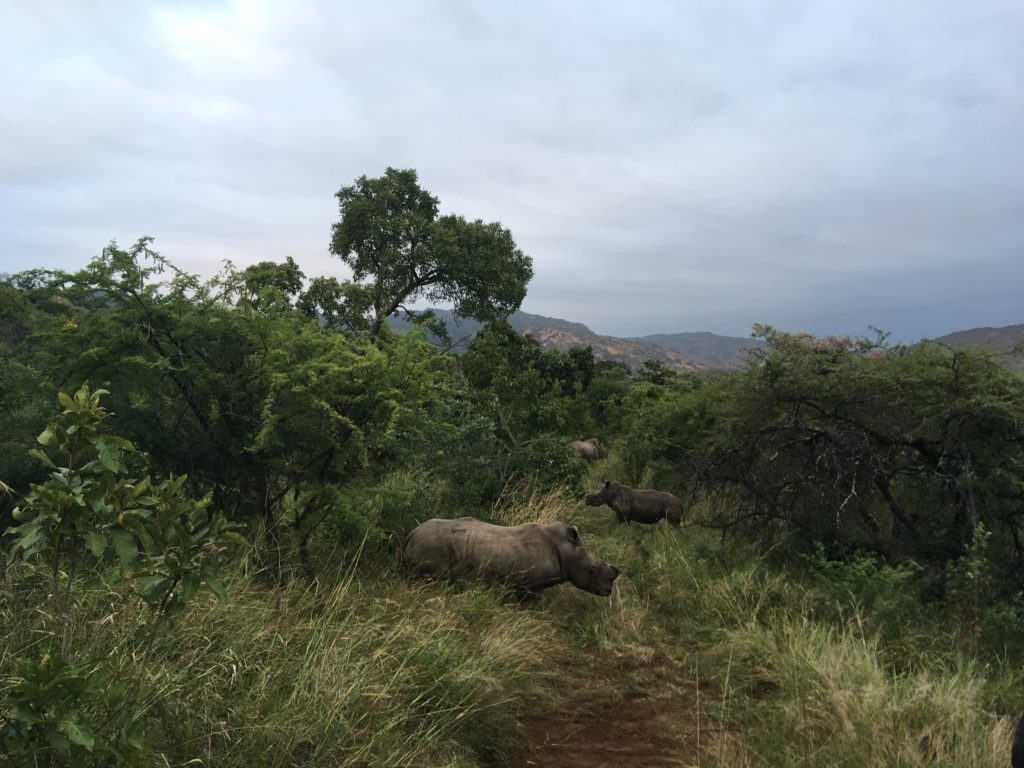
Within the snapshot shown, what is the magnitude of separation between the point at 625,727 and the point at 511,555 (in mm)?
2017

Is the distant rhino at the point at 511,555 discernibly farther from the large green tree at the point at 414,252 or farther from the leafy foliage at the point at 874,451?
the large green tree at the point at 414,252

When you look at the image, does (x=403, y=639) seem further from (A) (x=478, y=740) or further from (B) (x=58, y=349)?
(B) (x=58, y=349)

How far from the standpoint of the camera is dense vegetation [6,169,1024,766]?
8.70 ft

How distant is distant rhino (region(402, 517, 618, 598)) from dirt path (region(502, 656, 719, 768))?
3.73 feet

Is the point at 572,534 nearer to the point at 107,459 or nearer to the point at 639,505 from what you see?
the point at 639,505

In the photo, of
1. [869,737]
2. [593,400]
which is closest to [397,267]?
[593,400]

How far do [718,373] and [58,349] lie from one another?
30.2 feet

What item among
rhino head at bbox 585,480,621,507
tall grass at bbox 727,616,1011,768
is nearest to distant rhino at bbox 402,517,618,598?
tall grass at bbox 727,616,1011,768

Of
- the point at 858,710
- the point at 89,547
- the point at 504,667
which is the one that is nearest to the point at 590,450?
the point at 504,667

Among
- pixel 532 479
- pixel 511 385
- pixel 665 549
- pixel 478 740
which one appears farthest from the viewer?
pixel 511 385

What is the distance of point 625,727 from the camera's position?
434 centimetres

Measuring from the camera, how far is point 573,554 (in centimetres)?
629

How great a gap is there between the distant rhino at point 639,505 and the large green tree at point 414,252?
12.8 meters

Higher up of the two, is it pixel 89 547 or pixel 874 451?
pixel 89 547
